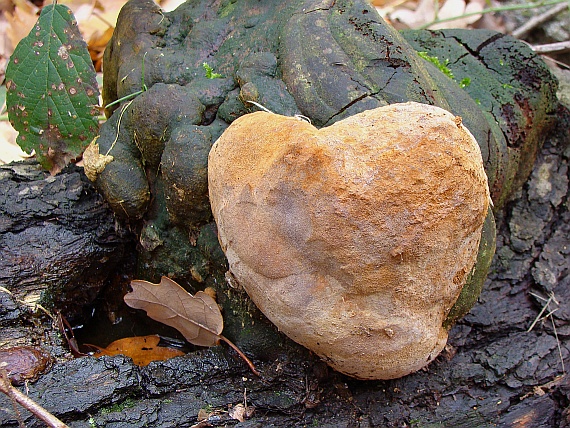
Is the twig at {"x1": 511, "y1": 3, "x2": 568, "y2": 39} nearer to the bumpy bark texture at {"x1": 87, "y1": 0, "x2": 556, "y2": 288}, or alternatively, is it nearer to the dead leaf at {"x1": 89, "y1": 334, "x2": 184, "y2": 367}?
the bumpy bark texture at {"x1": 87, "y1": 0, "x2": 556, "y2": 288}

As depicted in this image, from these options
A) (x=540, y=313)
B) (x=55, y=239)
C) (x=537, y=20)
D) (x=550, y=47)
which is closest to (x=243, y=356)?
(x=55, y=239)

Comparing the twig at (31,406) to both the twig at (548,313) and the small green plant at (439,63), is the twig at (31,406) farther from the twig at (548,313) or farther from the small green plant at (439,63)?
the small green plant at (439,63)

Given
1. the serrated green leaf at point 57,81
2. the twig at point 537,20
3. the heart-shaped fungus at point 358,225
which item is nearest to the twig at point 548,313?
the heart-shaped fungus at point 358,225

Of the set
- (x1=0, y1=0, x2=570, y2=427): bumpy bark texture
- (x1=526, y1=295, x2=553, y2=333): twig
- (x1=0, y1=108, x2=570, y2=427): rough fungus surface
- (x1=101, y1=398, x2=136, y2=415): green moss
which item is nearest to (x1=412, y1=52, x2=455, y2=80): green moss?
(x1=0, y1=0, x2=570, y2=427): bumpy bark texture

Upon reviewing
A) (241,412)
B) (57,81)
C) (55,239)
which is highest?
(57,81)

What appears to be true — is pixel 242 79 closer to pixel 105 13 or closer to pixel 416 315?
pixel 416 315

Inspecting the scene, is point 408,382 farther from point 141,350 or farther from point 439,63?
point 439,63
